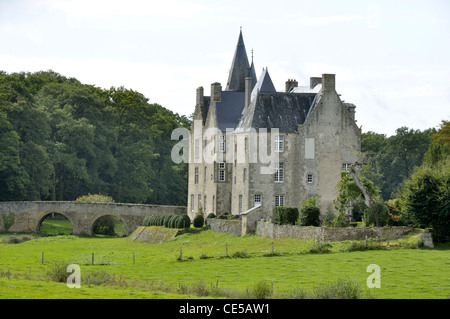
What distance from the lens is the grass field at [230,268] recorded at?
32594 mm

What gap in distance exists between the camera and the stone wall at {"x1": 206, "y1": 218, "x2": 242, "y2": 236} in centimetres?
5516

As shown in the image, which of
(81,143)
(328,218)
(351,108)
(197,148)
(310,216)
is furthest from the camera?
(81,143)

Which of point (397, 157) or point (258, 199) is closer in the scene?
point (258, 199)

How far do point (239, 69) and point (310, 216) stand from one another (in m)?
21.7

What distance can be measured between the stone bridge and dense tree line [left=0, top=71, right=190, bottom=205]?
3191 millimetres

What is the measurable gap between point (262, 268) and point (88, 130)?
132ft

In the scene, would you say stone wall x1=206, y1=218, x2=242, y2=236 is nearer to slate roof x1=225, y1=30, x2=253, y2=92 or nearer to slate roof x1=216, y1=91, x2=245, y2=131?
slate roof x1=216, y1=91, x2=245, y2=131

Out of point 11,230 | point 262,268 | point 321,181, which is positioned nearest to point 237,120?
point 321,181

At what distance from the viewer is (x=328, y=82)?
57.4m

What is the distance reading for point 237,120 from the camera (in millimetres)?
62812

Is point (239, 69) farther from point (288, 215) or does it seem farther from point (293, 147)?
point (288, 215)

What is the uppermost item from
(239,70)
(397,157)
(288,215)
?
(239,70)

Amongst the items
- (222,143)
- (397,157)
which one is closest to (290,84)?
(222,143)
